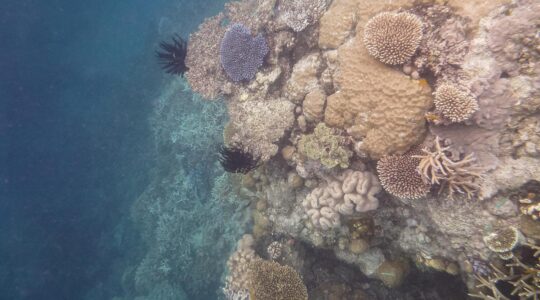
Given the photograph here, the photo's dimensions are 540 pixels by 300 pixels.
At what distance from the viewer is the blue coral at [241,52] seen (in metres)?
6.02

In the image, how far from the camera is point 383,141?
4.21m

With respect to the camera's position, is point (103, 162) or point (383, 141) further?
point (103, 162)

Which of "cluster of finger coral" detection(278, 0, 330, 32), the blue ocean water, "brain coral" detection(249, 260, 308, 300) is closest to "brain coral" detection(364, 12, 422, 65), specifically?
"cluster of finger coral" detection(278, 0, 330, 32)

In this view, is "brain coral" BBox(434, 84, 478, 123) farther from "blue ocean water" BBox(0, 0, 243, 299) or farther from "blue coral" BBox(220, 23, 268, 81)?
"blue ocean water" BBox(0, 0, 243, 299)

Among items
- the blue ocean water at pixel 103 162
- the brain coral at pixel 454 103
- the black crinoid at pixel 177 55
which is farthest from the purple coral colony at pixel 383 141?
the blue ocean water at pixel 103 162

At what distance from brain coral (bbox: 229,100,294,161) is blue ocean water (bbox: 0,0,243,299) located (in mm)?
5959

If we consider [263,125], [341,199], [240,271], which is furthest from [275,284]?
[263,125]

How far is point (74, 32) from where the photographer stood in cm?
2377

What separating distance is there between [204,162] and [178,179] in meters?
1.90

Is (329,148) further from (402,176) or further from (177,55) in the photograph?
(177,55)

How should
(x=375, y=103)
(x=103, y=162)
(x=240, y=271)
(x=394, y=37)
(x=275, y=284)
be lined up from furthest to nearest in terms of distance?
(x=103, y=162) → (x=240, y=271) → (x=275, y=284) → (x=375, y=103) → (x=394, y=37)

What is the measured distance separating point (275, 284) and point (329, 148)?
2.82 m

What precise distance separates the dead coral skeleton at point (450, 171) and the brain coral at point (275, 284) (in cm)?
316

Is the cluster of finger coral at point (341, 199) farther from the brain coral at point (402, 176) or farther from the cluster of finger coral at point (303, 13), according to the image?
the cluster of finger coral at point (303, 13)
